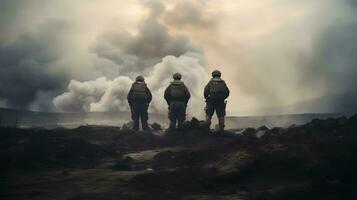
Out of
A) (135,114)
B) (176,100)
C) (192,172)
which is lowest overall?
(192,172)

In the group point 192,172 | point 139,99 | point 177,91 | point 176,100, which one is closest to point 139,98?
point 139,99

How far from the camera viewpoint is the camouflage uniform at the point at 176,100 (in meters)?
26.8

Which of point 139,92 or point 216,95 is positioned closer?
point 216,95

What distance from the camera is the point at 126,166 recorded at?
15.9m

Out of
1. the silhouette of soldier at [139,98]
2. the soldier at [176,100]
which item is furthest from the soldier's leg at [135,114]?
the soldier at [176,100]

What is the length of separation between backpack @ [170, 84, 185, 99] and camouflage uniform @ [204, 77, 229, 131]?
56.2 inches

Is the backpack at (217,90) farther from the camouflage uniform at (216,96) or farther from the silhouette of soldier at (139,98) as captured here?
the silhouette of soldier at (139,98)

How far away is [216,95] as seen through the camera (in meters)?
26.1

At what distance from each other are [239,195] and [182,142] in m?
13.4

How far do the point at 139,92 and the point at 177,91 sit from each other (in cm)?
280

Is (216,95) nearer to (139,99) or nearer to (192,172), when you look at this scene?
(139,99)

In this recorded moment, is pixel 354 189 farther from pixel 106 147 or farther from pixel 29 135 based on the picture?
pixel 29 135

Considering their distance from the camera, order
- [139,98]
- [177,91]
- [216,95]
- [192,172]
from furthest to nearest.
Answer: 1. [139,98]
2. [177,91]
3. [216,95]
4. [192,172]

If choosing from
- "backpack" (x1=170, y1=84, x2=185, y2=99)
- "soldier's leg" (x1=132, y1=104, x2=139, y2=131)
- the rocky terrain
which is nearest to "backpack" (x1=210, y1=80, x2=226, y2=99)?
"backpack" (x1=170, y1=84, x2=185, y2=99)
